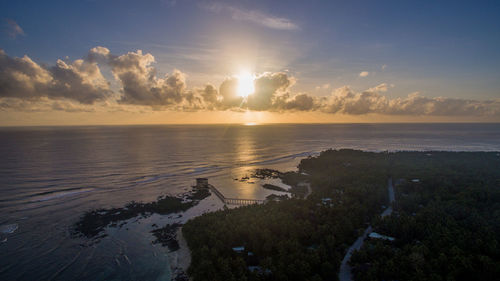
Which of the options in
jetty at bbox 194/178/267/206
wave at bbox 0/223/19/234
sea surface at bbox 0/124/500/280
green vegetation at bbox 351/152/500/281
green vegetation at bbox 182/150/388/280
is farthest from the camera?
jetty at bbox 194/178/267/206

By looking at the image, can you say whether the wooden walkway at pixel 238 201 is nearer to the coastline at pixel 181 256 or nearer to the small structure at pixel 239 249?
the coastline at pixel 181 256

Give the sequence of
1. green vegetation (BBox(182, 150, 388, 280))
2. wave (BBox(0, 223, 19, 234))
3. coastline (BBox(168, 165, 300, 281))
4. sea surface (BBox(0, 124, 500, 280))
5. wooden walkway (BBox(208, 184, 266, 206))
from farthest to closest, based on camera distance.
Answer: wooden walkway (BBox(208, 184, 266, 206))
wave (BBox(0, 223, 19, 234))
sea surface (BBox(0, 124, 500, 280))
coastline (BBox(168, 165, 300, 281))
green vegetation (BBox(182, 150, 388, 280))

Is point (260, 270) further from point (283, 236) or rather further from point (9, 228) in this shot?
point (9, 228)

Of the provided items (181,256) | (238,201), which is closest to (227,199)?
(238,201)

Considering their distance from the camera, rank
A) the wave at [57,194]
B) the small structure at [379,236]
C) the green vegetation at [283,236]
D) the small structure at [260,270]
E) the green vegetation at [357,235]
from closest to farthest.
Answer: the green vegetation at [357,235] → the small structure at [260,270] → the green vegetation at [283,236] → the small structure at [379,236] → the wave at [57,194]

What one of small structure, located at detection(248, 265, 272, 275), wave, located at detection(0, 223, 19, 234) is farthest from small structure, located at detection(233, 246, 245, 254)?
wave, located at detection(0, 223, 19, 234)

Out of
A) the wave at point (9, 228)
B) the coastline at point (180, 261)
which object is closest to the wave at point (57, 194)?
the wave at point (9, 228)

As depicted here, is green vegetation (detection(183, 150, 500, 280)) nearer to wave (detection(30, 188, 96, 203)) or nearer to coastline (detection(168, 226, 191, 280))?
coastline (detection(168, 226, 191, 280))

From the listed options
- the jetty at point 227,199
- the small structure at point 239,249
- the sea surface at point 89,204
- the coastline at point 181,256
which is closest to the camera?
the coastline at point 181,256

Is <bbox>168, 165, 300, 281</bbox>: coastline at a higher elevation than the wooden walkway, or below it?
below

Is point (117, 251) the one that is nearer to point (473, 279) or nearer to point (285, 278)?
point (285, 278)
